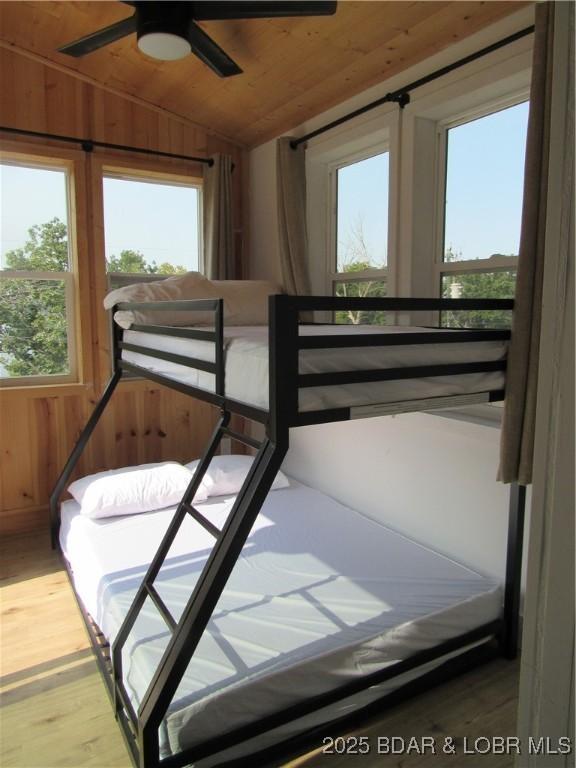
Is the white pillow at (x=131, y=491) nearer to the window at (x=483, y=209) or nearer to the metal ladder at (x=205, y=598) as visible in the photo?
the metal ladder at (x=205, y=598)

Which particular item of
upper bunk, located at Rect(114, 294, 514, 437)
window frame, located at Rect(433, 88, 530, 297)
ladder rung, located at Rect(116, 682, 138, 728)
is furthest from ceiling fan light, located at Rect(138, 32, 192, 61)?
ladder rung, located at Rect(116, 682, 138, 728)

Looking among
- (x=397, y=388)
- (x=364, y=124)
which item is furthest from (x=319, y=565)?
(x=364, y=124)

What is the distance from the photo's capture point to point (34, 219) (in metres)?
3.25

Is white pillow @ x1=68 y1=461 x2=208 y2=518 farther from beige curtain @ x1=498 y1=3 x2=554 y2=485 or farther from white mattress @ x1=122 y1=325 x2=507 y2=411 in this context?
beige curtain @ x1=498 y1=3 x2=554 y2=485

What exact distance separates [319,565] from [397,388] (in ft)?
3.39

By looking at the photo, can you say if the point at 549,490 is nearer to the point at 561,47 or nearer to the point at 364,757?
the point at 561,47

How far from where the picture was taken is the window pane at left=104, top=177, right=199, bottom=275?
3518 millimetres

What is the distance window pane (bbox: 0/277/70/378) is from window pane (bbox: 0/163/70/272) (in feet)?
0.42

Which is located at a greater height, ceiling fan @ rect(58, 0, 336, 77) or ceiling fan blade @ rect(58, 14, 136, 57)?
ceiling fan blade @ rect(58, 14, 136, 57)

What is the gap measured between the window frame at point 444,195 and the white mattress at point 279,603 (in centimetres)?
131

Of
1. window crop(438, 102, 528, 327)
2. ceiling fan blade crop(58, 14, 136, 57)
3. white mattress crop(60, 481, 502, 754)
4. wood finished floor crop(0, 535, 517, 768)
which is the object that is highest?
ceiling fan blade crop(58, 14, 136, 57)

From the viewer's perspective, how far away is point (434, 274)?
8.69 ft

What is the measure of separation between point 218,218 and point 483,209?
186 centimetres

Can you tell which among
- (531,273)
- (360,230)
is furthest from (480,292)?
(360,230)
